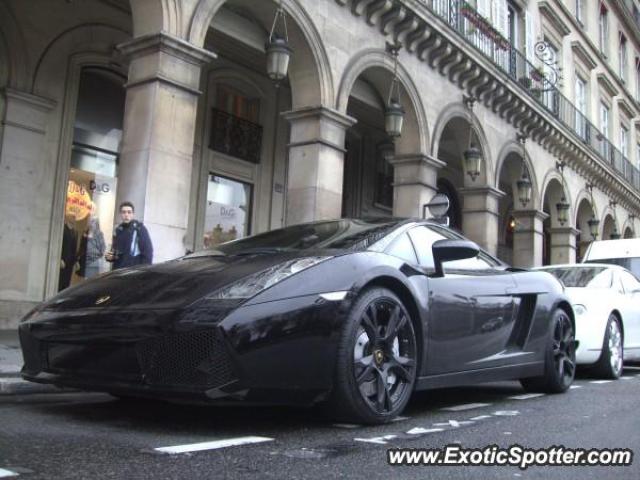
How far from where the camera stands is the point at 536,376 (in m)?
5.56

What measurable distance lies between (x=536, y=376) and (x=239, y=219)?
10.0m

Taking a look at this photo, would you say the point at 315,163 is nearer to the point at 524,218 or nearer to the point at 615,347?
the point at 615,347

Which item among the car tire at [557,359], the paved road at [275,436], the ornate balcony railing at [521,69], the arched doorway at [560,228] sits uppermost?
the ornate balcony railing at [521,69]

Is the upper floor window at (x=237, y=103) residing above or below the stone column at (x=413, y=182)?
above

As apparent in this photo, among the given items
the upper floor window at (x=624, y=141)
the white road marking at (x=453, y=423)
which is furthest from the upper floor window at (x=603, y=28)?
the white road marking at (x=453, y=423)

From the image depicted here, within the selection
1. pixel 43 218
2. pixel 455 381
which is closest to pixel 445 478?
pixel 455 381

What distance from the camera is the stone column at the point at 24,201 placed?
10328mm

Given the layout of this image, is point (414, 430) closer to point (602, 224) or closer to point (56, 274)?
point (56, 274)

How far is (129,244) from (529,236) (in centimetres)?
1428

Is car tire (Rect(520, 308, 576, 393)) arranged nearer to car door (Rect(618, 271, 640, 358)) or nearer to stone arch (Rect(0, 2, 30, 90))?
car door (Rect(618, 271, 640, 358))

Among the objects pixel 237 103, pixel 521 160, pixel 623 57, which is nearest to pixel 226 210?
pixel 237 103

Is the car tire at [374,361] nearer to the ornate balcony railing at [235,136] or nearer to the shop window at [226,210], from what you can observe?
the shop window at [226,210]

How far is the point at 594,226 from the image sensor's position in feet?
82.8

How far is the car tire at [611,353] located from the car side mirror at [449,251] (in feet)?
11.8
